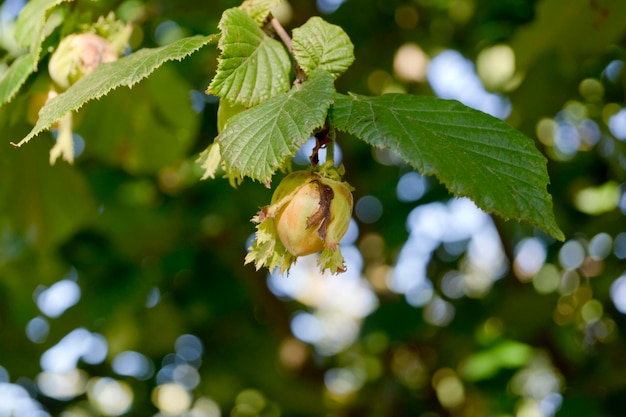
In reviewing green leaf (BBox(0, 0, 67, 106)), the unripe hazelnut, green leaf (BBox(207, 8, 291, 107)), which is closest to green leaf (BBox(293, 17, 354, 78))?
green leaf (BBox(207, 8, 291, 107))

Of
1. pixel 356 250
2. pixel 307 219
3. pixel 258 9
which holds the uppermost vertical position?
pixel 258 9

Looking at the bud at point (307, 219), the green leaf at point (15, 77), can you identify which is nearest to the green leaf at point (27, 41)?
the green leaf at point (15, 77)

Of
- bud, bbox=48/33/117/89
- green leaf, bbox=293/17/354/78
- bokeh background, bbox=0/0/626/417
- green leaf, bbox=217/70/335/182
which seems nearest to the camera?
green leaf, bbox=217/70/335/182

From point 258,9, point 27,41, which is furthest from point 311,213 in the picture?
point 27,41

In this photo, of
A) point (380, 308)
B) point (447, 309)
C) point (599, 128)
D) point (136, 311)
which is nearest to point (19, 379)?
point (136, 311)

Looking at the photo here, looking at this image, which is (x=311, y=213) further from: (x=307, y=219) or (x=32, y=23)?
(x=32, y=23)

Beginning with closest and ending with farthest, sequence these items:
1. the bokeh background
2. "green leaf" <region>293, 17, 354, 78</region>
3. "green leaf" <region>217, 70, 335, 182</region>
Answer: "green leaf" <region>217, 70, 335, 182</region>
"green leaf" <region>293, 17, 354, 78</region>
the bokeh background

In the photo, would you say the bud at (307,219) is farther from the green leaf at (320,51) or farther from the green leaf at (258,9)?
the green leaf at (258,9)

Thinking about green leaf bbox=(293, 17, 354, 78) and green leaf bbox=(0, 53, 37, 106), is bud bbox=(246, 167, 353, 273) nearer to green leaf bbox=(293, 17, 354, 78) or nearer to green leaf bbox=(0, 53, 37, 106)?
green leaf bbox=(293, 17, 354, 78)
